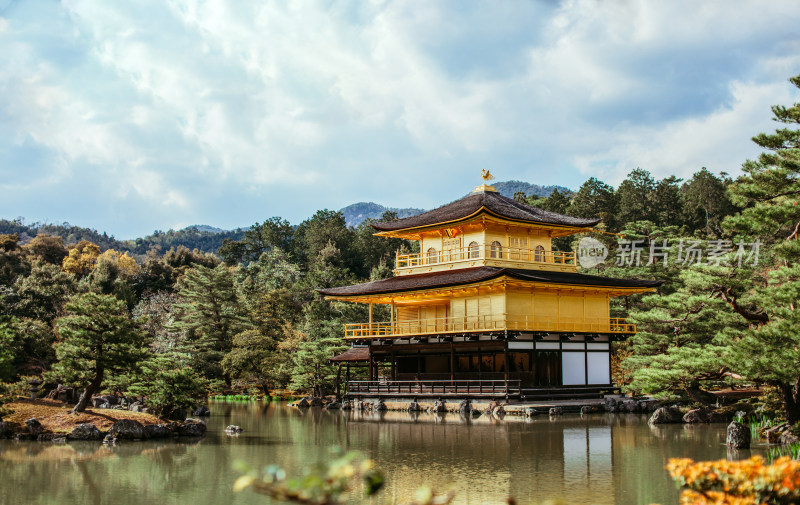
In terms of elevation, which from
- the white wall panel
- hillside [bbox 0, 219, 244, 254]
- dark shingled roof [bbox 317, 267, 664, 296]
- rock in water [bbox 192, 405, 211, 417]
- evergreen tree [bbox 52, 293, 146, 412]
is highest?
hillside [bbox 0, 219, 244, 254]

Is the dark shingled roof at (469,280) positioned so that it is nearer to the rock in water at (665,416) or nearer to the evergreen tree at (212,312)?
the rock in water at (665,416)

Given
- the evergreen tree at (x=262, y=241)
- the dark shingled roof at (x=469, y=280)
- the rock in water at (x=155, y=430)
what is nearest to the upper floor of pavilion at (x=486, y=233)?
the dark shingled roof at (x=469, y=280)

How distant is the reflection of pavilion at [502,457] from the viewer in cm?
1187

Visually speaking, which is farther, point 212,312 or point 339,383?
point 212,312

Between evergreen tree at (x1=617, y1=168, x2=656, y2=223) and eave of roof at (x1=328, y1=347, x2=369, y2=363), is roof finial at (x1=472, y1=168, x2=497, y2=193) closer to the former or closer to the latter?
eave of roof at (x1=328, y1=347, x2=369, y2=363)

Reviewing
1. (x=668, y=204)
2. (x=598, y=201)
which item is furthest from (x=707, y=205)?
(x=598, y=201)

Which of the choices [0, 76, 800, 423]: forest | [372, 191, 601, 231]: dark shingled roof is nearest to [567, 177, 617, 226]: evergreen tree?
[0, 76, 800, 423]: forest

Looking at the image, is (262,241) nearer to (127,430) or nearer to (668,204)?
(668,204)

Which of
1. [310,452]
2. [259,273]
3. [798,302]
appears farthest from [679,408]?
[259,273]

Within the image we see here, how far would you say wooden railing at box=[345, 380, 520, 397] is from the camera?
28.3m

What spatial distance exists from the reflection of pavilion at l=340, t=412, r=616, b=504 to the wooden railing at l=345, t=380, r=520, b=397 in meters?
3.50

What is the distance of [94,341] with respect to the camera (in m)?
20.7

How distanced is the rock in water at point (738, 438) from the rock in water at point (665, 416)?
694cm

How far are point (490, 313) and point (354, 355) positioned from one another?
7.61m
